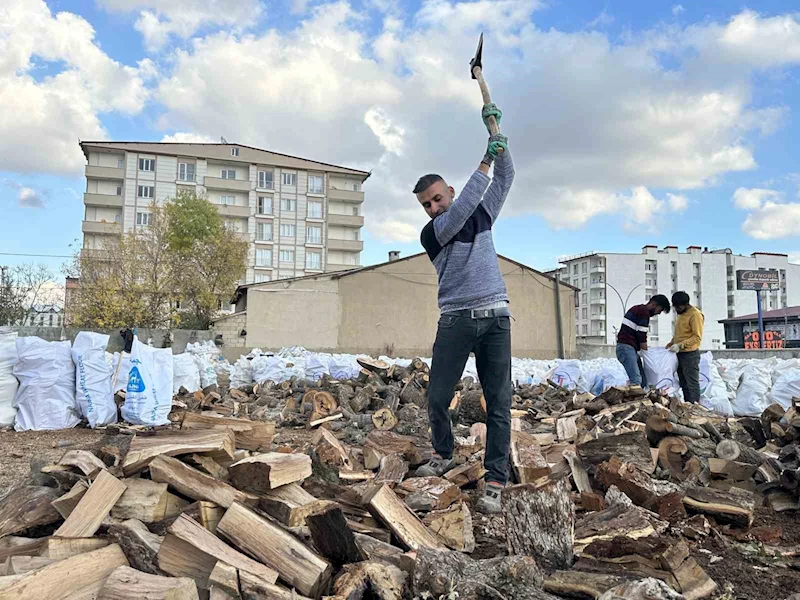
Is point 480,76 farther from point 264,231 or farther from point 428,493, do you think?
point 264,231

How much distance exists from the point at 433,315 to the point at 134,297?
12.6 metres

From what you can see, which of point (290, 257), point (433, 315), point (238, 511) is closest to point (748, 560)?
point (238, 511)

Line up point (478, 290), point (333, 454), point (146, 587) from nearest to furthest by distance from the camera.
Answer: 1. point (146, 587)
2. point (478, 290)
3. point (333, 454)

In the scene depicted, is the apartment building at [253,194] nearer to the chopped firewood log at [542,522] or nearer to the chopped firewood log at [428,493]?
the chopped firewood log at [428,493]

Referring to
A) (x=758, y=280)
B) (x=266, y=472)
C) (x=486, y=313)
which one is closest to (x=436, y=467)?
(x=486, y=313)

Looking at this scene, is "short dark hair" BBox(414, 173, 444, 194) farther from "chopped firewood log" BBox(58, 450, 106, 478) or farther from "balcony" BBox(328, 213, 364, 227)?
"balcony" BBox(328, 213, 364, 227)

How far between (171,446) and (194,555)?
2.42 feet

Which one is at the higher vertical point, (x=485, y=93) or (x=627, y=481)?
(x=485, y=93)

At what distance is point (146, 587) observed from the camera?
1.65 m

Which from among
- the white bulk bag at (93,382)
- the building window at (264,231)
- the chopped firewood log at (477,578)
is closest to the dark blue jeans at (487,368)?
the chopped firewood log at (477,578)

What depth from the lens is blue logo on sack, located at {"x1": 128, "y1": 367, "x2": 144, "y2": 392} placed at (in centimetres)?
694

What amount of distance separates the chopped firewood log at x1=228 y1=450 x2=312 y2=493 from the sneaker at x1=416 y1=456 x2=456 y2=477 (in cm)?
107

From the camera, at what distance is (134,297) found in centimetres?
2478

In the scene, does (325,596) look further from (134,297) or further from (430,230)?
(134,297)
